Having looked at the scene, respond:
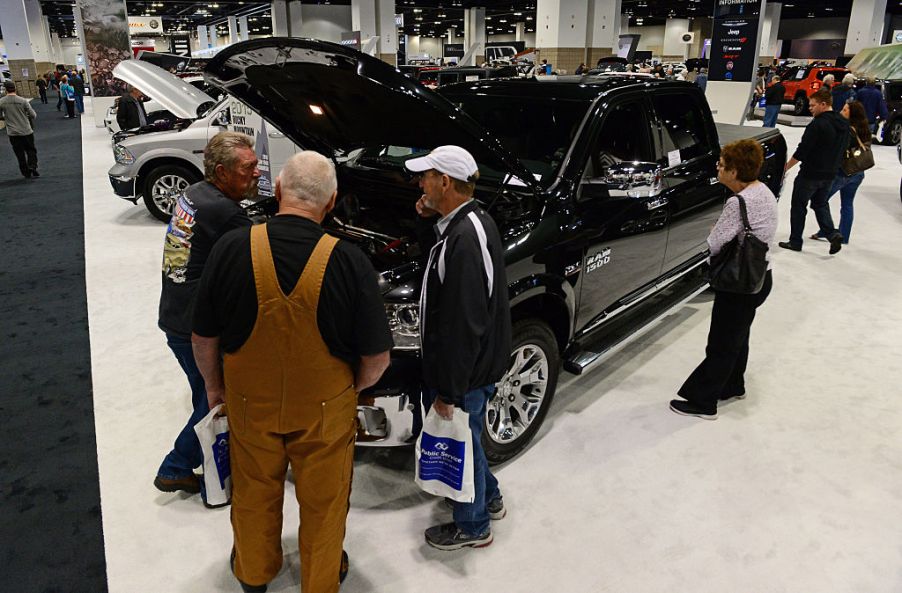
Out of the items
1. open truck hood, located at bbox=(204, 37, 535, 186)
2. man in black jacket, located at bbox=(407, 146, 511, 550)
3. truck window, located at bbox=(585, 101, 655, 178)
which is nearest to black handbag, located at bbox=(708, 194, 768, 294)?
truck window, located at bbox=(585, 101, 655, 178)

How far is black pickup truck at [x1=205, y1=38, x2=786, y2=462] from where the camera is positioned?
8.73ft

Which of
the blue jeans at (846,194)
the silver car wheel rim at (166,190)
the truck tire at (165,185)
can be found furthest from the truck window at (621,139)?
the silver car wheel rim at (166,190)

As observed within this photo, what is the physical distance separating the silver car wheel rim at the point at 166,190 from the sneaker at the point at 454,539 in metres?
6.66

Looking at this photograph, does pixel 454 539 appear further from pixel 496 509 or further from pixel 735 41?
pixel 735 41

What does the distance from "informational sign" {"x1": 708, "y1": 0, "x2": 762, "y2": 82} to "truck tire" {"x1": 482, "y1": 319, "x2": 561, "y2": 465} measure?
12.5 m

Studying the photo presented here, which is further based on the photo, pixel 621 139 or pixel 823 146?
pixel 823 146

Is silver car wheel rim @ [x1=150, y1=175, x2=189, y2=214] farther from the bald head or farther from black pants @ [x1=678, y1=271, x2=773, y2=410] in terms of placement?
the bald head

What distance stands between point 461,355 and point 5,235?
26.1ft

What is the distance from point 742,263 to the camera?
3371 millimetres

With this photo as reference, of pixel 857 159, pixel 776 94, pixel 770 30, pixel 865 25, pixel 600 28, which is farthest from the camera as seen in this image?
pixel 770 30

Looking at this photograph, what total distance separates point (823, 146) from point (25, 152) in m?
12.7

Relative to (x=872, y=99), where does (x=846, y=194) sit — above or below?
below

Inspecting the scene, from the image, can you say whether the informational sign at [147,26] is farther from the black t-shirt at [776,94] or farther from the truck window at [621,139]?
the truck window at [621,139]

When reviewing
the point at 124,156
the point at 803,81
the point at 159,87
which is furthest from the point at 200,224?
the point at 803,81
